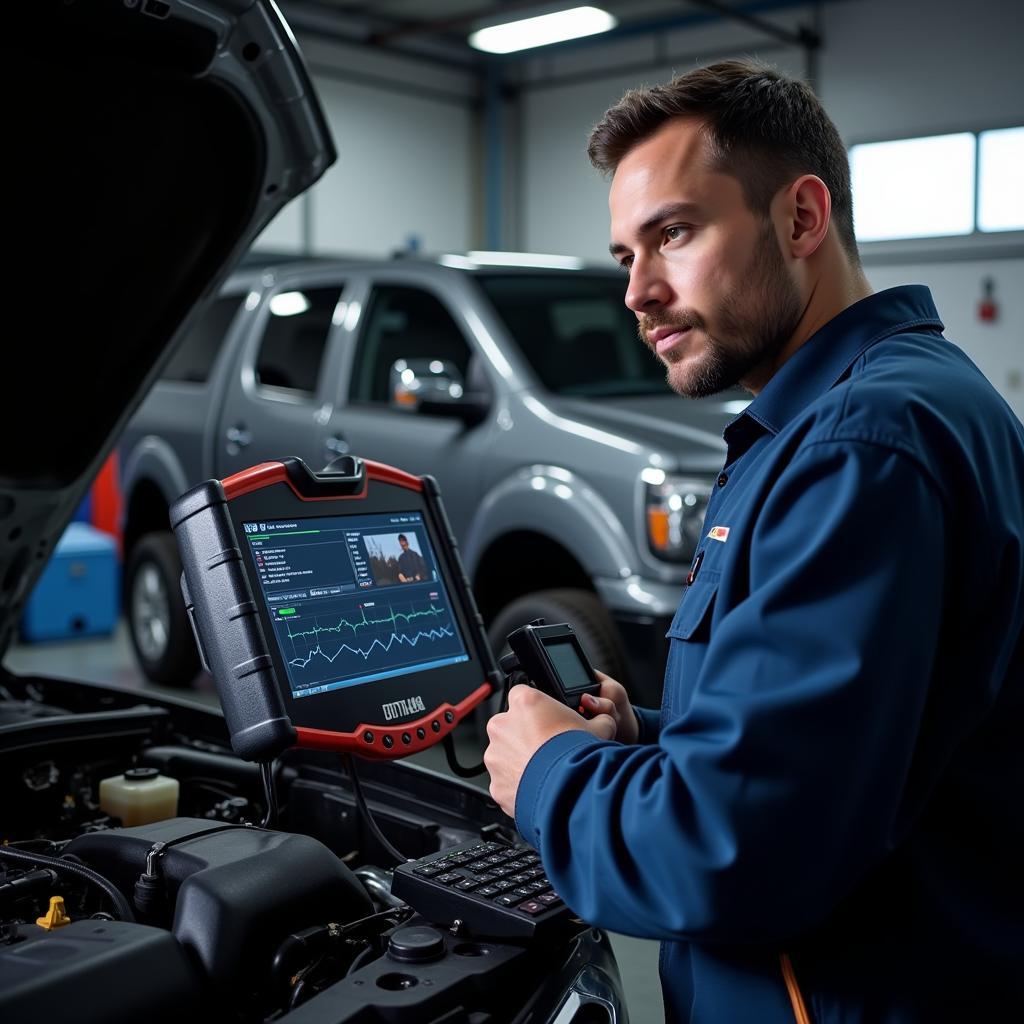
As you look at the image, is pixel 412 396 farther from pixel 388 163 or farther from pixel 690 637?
pixel 388 163

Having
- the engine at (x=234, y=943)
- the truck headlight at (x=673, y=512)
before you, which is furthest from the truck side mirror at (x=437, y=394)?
the engine at (x=234, y=943)

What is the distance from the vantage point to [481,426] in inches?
164

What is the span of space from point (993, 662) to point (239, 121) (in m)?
1.26

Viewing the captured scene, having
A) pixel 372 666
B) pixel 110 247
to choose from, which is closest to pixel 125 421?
pixel 110 247

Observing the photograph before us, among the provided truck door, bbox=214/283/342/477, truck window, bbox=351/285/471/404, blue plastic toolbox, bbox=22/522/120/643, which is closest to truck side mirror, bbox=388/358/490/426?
truck window, bbox=351/285/471/404

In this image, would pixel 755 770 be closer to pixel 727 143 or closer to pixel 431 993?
pixel 431 993

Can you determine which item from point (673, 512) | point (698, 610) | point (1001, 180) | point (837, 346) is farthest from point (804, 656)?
point (1001, 180)

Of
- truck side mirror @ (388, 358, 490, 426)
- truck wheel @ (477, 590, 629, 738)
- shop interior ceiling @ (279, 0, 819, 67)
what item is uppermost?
shop interior ceiling @ (279, 0, 819, 67)

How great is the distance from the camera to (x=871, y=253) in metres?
10.2

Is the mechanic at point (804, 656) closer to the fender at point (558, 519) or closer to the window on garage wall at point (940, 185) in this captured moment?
the fender at point (558, 519)

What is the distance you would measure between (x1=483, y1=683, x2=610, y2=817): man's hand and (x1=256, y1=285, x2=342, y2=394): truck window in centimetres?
378

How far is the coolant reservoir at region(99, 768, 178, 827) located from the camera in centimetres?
170

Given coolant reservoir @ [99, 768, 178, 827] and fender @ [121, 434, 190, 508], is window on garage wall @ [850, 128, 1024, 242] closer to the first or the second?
fender @ [121, 434, 190, 508]

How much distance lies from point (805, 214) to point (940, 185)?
9.36 metres
